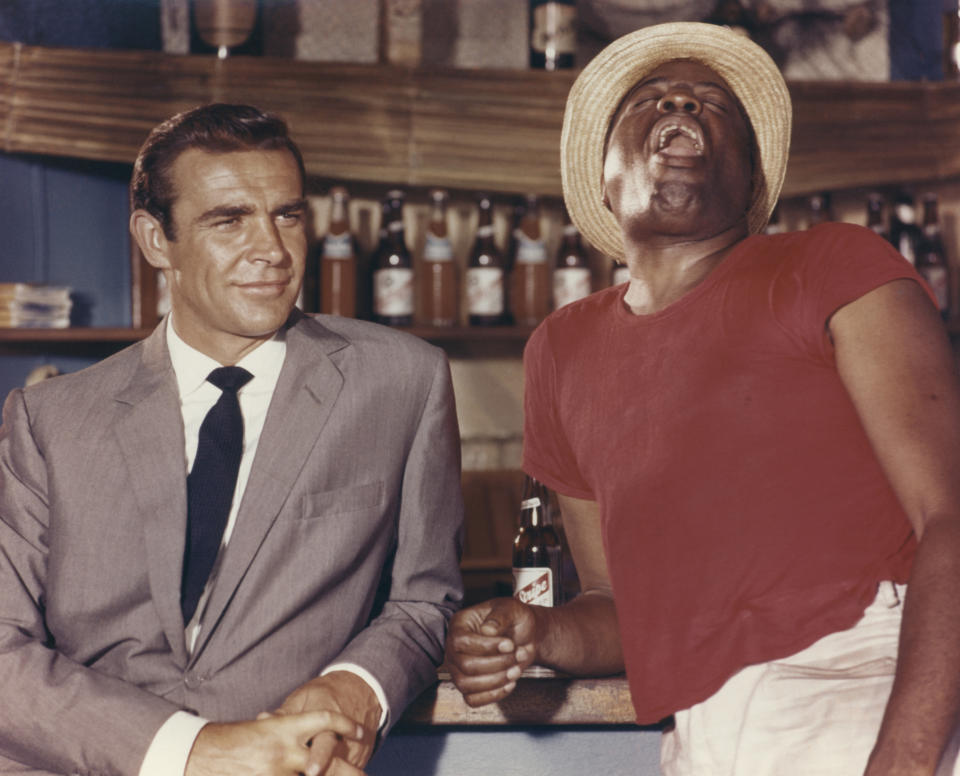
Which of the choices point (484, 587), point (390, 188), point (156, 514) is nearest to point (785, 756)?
point (156, 514)

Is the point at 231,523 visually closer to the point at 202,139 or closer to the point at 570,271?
the point at 202,139

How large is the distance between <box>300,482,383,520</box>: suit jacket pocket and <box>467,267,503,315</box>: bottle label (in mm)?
1677

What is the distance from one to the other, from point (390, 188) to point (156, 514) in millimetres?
2025

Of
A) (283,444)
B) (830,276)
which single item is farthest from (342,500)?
(830,276)

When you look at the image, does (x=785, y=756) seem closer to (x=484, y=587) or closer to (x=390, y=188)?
(x=484, y=587)

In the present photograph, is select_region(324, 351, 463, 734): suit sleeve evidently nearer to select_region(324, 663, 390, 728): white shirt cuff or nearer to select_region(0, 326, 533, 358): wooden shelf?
select_region(324, 663, 390, 728): white shirt cuff

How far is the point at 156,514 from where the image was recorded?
140cm

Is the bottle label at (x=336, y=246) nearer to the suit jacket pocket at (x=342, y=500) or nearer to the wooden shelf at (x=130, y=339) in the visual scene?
the wooden shelf at (x=130, y=339)

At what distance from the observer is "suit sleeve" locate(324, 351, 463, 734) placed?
4.67ft

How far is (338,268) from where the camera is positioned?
3098mm

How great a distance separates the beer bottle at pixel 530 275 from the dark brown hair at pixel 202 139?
160 centimetres

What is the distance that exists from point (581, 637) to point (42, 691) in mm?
656

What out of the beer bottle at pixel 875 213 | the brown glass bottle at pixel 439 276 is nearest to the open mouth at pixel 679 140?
the brown glass bottle at pixel 439 276

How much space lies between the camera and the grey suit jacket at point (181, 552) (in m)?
1.34
